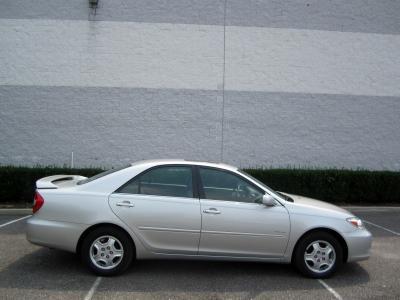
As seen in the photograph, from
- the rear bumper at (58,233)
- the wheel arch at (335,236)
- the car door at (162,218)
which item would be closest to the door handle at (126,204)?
the car door at (162,218)

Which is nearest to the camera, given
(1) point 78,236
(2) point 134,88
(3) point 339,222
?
(1) point 78,236

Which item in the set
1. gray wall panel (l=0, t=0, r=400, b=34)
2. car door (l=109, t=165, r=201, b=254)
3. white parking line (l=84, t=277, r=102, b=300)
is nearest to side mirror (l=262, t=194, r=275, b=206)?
car door (l=109, t=165, r=201, b=254)

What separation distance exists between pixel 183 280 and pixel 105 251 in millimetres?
1038

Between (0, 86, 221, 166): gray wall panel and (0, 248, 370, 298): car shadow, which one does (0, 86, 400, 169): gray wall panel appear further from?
(0, 248, 370, 298): car shadow

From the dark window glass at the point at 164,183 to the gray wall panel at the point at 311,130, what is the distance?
21.6 feet

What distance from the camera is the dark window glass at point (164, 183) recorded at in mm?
5082

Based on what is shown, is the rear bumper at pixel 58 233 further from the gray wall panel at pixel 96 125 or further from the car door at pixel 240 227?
the gray wall panel at pixel 96 125

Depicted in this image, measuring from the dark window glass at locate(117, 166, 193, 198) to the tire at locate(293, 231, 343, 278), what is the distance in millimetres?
1622

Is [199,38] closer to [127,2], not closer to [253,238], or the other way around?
[127,2]

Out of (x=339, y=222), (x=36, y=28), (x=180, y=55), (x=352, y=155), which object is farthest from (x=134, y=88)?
(x=339, y=222)

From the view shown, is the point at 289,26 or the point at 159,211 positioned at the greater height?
the point at 289,26

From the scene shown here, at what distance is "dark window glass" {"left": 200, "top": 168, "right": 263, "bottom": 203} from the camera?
5129 mm

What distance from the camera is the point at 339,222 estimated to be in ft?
17.0

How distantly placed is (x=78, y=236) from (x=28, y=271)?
87 centimetres
